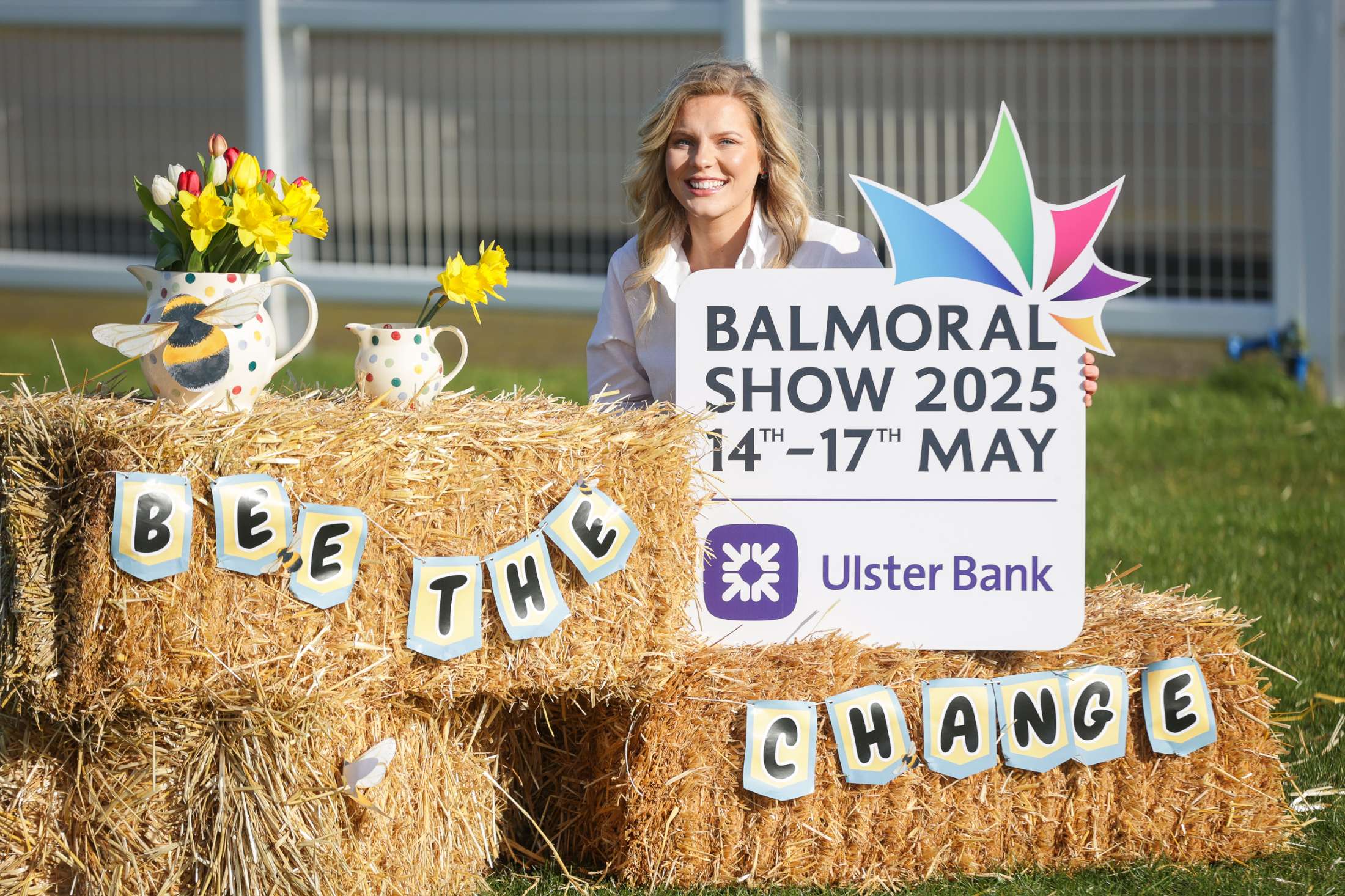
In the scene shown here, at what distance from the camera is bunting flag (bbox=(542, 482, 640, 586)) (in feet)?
7.93

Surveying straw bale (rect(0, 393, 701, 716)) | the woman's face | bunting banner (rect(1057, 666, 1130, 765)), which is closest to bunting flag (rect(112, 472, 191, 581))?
straw bale (rect(0, 393, 701, 716))

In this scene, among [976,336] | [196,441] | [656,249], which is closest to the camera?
[196,441]

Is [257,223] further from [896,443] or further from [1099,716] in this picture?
[1099,716]

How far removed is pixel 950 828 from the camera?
2648 mm

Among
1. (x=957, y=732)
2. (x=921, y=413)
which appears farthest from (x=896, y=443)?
(x=957, y=732)

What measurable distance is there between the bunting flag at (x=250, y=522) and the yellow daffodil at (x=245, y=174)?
600 mm

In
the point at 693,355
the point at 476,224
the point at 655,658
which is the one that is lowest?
the point at 655,658

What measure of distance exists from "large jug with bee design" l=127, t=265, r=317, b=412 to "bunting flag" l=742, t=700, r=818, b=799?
3.65 feet

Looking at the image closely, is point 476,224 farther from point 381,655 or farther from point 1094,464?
point 381,655

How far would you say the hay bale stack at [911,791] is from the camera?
2584mm

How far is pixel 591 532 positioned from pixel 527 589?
0.15 m

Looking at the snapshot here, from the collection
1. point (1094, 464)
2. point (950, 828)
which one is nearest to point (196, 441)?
point (950, 828)

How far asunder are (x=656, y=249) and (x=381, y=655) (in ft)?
4.39

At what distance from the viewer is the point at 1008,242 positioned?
107 inches
